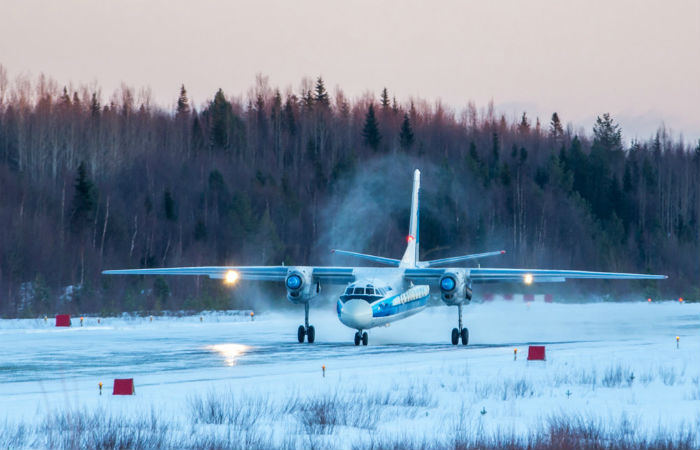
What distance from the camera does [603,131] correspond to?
12206 cm

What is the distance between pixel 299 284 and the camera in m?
33.3

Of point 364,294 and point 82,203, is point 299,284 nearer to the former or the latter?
point 364,294

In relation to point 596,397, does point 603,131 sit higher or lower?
higher

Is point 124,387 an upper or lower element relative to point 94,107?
lower

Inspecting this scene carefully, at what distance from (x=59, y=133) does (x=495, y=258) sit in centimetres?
3959

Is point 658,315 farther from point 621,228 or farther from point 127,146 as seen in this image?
point 127,146

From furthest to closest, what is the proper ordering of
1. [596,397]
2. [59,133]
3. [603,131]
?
1. [603,131]
2. [59,133]
3. [596,397]

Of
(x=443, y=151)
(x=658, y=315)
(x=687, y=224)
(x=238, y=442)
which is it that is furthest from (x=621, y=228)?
(x=238, y=442)

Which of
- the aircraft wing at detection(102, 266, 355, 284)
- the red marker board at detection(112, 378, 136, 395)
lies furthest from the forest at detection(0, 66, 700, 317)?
the red marker board at detection(112, 378, 136, 395)

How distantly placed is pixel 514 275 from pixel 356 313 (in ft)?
21.3

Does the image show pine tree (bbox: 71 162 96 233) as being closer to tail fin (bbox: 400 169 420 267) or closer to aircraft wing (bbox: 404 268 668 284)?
tail fin (bbox: 400 169 420 267)

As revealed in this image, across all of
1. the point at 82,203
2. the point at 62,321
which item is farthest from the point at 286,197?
the point at 62,321

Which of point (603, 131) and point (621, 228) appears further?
point (603, 131)

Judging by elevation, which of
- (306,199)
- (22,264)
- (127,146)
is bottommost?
(22,264)
